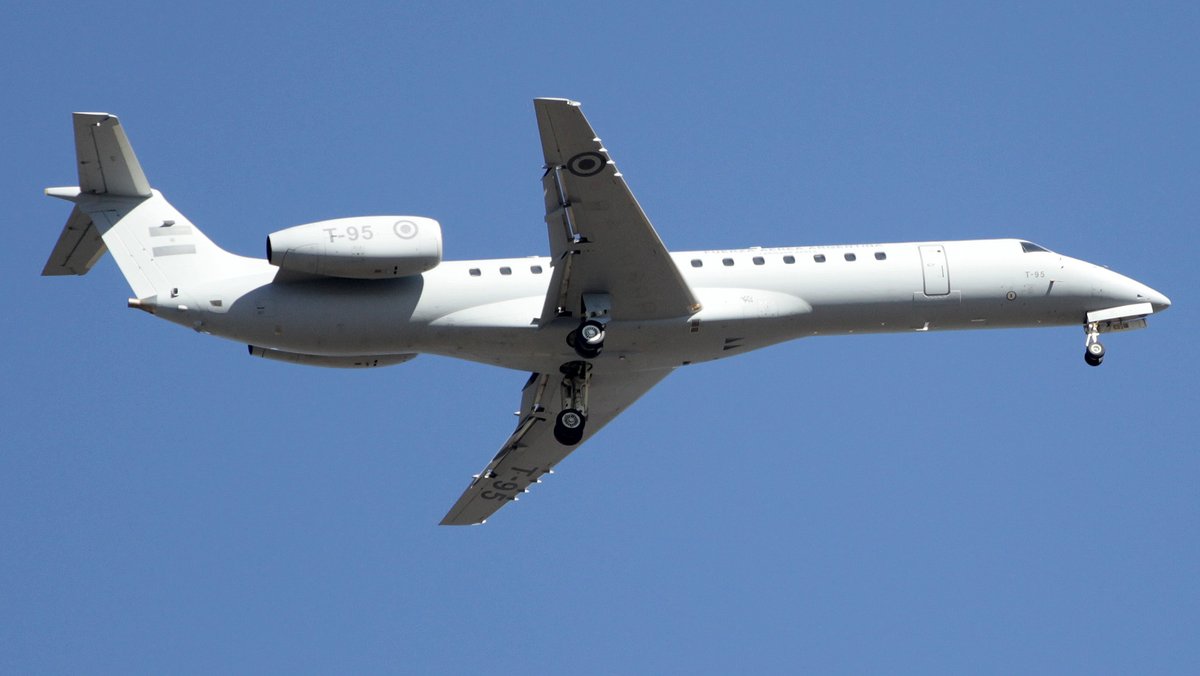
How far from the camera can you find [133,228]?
32.4 meters

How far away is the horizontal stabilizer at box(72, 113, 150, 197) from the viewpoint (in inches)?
1245

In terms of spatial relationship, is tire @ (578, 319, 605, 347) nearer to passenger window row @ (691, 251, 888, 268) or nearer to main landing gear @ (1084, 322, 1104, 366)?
passenger window row @ (691, 251, 888, 268)

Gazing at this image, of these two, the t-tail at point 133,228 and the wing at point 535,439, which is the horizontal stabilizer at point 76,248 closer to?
the t-tail at point 133,228

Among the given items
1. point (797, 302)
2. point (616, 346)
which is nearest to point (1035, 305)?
point (797, 302)

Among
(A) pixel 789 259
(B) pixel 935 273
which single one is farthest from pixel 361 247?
(B) pixel 935 273

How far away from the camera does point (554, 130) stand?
29359mm

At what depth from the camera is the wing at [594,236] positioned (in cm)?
2958

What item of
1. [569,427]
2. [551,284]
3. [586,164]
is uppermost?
[586,164]

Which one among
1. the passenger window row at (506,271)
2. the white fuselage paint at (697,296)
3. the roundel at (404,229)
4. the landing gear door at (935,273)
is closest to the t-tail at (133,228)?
the white fuselage paint at (697,296)

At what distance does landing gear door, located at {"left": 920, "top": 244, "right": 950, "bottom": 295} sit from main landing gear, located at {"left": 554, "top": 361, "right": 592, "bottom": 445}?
6231 mm

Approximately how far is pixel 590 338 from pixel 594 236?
6.25ft

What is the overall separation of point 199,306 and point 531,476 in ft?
30.2

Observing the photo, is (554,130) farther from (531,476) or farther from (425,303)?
(531,476)

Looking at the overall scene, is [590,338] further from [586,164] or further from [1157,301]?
[1157,301]
